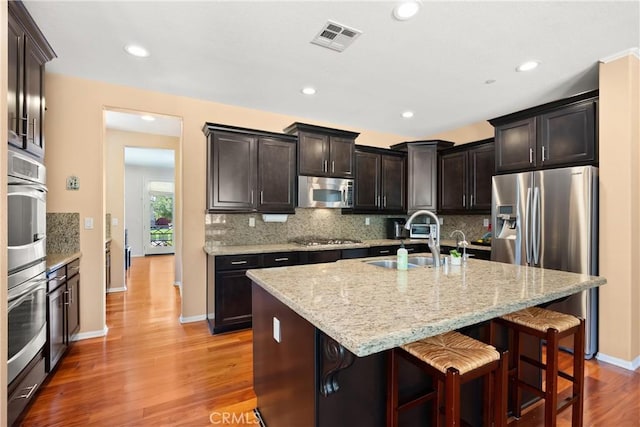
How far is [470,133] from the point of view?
467cm

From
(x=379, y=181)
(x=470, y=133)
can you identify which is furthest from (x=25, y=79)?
(x=470, y=133)

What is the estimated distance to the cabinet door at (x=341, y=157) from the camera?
412 centimetres

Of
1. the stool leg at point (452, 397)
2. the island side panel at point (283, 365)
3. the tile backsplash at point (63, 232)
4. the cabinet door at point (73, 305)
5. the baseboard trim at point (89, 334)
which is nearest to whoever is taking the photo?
the stool leg at point (452, 397)

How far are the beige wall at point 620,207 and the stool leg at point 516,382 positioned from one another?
1418mm

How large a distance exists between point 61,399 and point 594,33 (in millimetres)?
4623

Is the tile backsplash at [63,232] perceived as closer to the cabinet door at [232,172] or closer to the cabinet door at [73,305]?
the cabinet door at [73,305]

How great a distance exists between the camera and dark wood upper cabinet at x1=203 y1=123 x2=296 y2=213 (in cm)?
349

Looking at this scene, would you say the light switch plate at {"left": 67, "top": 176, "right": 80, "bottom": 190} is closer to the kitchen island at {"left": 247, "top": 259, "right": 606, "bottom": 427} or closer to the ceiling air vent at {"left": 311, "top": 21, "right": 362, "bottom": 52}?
the kitchen island at {"left": 247, "top": 259, "right": 606, "bottom": 427}

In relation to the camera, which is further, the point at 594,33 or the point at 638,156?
the point at 638,156

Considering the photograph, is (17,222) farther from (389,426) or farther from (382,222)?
(382,222)

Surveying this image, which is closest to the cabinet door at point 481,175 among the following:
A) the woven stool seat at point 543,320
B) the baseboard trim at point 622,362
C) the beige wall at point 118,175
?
the baseboard trim at point 622,362

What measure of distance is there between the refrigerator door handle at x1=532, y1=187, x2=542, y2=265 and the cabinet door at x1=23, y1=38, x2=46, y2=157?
4.29m

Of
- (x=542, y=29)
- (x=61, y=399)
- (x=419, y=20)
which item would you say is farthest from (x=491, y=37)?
(x=61, y=399)

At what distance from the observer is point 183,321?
3.59 m
